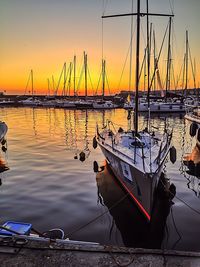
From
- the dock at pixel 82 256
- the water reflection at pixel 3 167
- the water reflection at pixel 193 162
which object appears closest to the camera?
the dock at pixel 82 256

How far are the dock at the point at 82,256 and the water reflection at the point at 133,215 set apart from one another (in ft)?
9.70

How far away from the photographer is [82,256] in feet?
14.7

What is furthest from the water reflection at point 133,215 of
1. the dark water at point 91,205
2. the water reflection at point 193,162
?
the water reflection at point 193,162

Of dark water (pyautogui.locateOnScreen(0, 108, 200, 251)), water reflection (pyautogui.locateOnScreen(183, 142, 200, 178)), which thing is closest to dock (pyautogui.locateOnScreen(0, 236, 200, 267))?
dark water (pyautogui.locateOnScreen(0, 108, 200, 251))

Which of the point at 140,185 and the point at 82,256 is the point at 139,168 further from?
the point at 82,256

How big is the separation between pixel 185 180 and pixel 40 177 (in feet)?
24.7

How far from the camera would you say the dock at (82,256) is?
429cm

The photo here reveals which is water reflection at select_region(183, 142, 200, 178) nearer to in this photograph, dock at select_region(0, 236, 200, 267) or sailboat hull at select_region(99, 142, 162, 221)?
sailboat hull at select_region(99, 142, 162, 221)

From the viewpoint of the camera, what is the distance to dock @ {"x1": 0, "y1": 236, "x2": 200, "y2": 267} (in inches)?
169

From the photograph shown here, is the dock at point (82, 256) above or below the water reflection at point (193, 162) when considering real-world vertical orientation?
above

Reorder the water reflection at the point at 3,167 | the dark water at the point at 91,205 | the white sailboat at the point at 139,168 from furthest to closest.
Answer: the water reflection at the point at 3,167 < the white sailboat at the point at 139,168 < the dark water at the point at 91,205

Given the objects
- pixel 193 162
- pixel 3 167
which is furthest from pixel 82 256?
pixel 193 162

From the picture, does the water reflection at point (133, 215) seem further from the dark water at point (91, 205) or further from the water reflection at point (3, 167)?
the water reflection at point (3, 167)

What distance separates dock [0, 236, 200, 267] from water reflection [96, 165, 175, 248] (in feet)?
9.70
